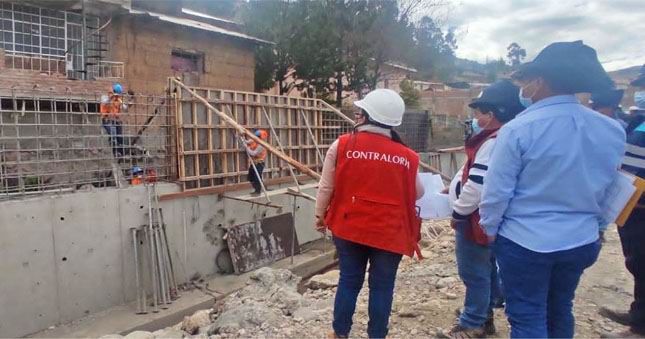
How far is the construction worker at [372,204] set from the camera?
101 inches

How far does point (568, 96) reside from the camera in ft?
6.77

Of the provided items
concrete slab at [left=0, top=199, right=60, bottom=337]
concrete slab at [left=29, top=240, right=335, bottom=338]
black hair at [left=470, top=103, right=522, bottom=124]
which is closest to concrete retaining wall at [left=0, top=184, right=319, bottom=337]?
concrete slab at [left=0, top=199, right=60, bottom=337]

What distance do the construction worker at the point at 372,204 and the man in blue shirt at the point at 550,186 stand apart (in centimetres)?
58

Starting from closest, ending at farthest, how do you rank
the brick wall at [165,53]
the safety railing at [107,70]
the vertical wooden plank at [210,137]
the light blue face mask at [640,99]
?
the light blue face mask at [640,99] → the vertical wooden plank at [210,137] → the safety railing at [107,70] → the brick wall at [165,53]

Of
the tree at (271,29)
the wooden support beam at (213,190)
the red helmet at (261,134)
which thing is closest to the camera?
the wooden support beam at (213,190)

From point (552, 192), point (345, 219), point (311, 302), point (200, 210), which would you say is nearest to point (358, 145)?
point (345, 219)

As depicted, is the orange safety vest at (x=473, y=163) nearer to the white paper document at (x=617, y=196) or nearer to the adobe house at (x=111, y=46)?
the white paper document at (x=617, y=196)

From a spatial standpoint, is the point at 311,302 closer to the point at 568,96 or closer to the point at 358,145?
the point at 358,145

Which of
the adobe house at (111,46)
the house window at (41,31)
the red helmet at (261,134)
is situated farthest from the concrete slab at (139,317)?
the house window at (41,31)

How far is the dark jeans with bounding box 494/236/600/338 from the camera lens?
1.99 meters

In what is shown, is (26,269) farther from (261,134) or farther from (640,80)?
(640,80)

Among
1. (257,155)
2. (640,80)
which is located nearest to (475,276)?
(640,80)

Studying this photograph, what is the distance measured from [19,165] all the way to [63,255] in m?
1.18

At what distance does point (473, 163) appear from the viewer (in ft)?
8.62
